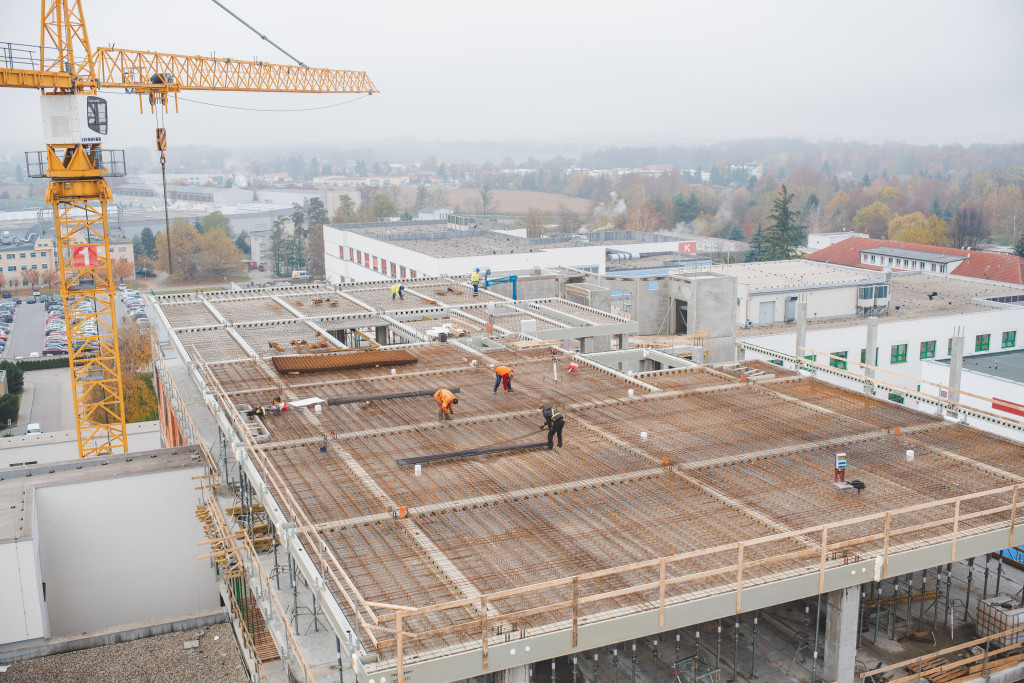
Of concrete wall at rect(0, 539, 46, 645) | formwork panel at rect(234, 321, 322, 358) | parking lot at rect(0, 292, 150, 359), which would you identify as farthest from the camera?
parking lot at rect(0, 292, 150, 359)

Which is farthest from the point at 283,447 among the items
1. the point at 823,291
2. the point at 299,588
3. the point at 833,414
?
the point at 823,291

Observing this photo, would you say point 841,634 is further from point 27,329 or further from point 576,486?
point 27,329

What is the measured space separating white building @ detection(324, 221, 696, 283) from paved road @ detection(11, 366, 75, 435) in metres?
26.1

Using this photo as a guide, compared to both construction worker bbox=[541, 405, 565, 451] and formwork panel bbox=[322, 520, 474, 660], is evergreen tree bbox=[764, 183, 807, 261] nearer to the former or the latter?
construction worker bbox=[541, 405, 565, 451]

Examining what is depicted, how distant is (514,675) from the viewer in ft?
44.3

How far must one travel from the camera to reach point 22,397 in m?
61.0

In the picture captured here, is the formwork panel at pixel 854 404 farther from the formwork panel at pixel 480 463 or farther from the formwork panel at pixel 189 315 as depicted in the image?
the formwork panel at pixel 189 315

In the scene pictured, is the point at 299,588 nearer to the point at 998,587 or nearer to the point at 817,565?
the point at 817,565

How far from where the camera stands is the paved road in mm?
55281

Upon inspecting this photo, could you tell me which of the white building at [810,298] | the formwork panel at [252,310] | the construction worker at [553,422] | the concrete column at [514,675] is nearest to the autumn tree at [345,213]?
the white building at [810,298]

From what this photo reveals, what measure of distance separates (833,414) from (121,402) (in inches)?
1182

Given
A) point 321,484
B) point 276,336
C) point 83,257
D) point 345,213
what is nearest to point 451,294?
point 276,336

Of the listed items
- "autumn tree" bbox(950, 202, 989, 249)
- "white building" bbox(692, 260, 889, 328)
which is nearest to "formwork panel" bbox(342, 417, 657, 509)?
"white building" bbox(692, 260, 889, 328)

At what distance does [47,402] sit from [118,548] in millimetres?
38243
